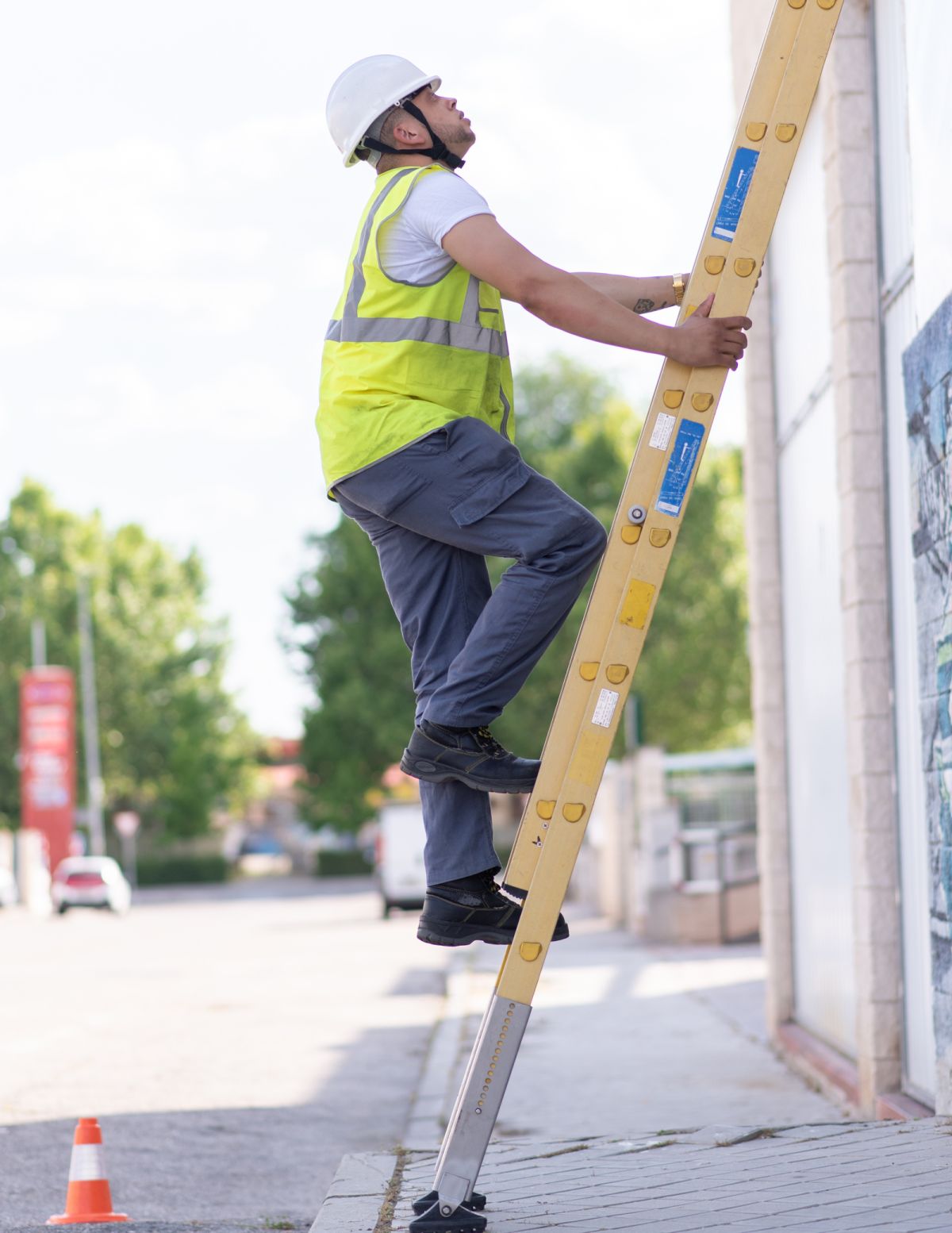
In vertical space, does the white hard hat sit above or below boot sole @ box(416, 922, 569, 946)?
above

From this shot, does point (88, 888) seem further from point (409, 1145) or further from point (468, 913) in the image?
point (468, 913)

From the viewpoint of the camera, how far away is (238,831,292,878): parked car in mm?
95681

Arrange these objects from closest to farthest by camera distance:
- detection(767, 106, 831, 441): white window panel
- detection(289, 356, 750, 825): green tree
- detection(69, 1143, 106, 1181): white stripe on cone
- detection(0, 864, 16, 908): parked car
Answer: detection(69, 1143, 106, 1181): white stripe on cone → detection(767, 106, 831, 441): white window panel → detection(289, 356, 750, 825): green tree → detection(0, 864, 16, 908): parked car

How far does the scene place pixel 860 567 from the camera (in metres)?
7.16

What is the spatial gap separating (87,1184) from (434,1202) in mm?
1983

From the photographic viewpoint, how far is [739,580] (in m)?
47.1

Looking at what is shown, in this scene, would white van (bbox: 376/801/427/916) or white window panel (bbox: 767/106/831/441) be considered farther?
white van (bbox: 376/801/427/916)

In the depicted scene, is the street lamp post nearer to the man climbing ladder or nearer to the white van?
the white van

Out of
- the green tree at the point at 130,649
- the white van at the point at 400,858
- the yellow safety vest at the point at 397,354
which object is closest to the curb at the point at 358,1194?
the yellow safety vest at the point at 397,354

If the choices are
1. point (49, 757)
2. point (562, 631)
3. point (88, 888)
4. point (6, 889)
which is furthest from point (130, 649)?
point (562, 631)

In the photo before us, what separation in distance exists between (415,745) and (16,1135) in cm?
499

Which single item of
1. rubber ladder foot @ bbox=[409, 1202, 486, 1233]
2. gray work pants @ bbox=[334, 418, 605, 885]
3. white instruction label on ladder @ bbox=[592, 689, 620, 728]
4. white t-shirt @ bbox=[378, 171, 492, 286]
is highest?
white t-shirt @ bbox=[378, 171, 492, 286]

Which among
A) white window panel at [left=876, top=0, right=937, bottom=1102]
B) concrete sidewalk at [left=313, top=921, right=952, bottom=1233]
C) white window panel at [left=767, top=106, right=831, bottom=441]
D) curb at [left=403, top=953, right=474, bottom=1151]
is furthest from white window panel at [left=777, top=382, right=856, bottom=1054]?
curb at [left=403, top=953, right=474, bottom=1151]

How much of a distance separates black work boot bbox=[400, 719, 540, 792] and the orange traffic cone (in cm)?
233
